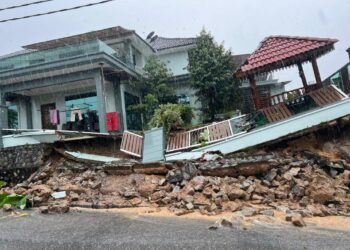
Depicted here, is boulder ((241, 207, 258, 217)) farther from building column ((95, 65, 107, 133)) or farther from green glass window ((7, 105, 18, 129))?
green glass window ((7, 105, 18, 129))

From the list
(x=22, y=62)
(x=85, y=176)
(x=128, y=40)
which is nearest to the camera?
(x=85, y=176)

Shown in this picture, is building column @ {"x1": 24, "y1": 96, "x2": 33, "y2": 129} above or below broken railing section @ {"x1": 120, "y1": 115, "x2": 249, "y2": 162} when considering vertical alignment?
above

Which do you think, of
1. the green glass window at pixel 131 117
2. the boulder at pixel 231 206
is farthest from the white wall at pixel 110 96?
the boulder at pixel 231 206

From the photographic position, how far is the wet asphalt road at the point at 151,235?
4.87 meters

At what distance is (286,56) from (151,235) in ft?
27.4

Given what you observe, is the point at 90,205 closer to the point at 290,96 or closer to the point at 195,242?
the point at 195,242

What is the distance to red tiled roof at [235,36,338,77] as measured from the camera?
1133 cm

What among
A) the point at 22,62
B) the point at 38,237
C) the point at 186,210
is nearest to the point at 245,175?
the point at 186,210

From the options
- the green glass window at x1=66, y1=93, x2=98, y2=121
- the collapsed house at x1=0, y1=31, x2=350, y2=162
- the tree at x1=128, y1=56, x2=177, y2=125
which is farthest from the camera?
the tree at x1=128, y1=56, x2=177, y2=125

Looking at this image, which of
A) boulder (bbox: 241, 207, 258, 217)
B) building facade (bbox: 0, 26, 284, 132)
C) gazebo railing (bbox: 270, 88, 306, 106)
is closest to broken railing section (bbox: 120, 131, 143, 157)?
building facade (bbox: 0, 26, 284, 132)

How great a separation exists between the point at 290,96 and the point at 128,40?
11011 millimetres

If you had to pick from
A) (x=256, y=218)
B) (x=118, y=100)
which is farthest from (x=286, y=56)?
(x=118, y=100)

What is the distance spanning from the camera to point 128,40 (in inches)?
799

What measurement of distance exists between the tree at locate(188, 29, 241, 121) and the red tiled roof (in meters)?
6.10
